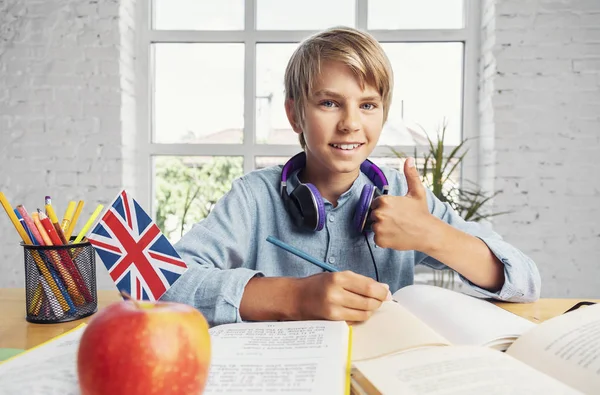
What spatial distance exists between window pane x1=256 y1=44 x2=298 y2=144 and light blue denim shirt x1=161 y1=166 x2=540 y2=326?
5.07 ft

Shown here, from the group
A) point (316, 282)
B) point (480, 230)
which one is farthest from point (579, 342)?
point (480, 230)

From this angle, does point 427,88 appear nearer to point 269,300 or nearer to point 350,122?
point 350,122

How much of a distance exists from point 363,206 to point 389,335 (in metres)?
0.42

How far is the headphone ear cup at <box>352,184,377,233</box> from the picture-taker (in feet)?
3.34

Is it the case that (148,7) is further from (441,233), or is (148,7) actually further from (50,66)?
(441,233)

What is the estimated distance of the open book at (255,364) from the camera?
0.47 metres

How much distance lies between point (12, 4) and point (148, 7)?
0.66m

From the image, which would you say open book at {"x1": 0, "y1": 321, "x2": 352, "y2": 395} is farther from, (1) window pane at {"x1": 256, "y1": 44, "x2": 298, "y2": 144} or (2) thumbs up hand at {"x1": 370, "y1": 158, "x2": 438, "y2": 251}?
(1) window pane at {"x1": 256, "y1": 44, "x2": 298, "y2": 144}

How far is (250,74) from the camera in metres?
2.78

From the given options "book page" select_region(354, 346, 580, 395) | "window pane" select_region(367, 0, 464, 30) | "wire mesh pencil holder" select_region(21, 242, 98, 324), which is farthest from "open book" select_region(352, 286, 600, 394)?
"window pane" select_region(367, 0, 464, 30)

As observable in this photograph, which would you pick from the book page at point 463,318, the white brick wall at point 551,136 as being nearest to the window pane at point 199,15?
the white brick wall at point 551,136

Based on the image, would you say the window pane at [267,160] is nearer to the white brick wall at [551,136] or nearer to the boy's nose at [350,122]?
the white brick wall at [551,136]

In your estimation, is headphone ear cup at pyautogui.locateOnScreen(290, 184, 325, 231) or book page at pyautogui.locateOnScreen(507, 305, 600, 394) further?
headphone ear cup at pyautogui.locateOnScreen(290, 184, 325, 231)

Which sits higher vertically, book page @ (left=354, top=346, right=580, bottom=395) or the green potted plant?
the green potted plant
